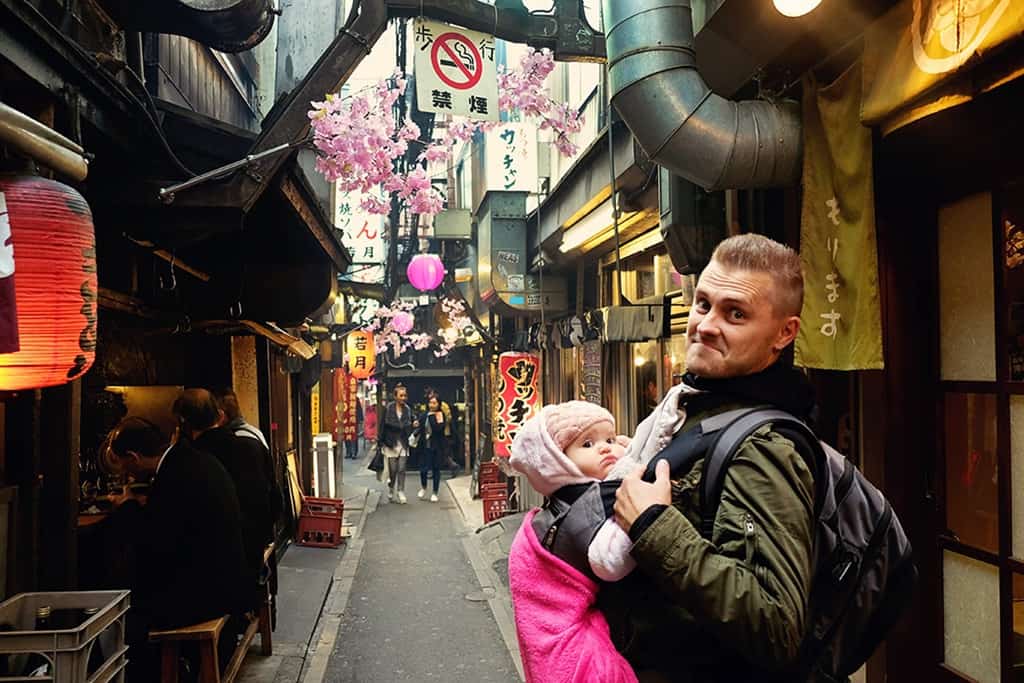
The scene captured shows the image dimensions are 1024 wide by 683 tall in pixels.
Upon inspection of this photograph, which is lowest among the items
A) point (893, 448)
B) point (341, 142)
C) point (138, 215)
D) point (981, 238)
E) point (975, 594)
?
point (975, 594)

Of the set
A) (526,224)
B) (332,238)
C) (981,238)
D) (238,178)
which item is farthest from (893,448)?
(526,224)

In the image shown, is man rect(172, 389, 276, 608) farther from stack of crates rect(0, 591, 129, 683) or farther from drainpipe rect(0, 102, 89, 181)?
drainpipe rect(0, 102, 89, 181)

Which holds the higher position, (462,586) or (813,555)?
(813,555)

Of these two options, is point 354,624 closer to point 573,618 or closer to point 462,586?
point 462,586

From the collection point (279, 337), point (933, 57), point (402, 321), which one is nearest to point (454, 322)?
point (402, 321)

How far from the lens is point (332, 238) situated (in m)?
11.0

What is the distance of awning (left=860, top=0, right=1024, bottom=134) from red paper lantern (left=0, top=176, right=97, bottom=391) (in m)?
4.39

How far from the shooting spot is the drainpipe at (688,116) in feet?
17.0

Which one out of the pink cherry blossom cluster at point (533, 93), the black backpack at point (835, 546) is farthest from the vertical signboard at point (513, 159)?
the black backpack at point (835, 546)

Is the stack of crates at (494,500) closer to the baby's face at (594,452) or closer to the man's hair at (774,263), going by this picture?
the baby's face at (594,452)

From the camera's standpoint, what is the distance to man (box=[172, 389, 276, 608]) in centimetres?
777

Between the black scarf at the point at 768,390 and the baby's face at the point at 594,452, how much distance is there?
21.1 inches

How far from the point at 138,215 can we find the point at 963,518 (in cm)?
688

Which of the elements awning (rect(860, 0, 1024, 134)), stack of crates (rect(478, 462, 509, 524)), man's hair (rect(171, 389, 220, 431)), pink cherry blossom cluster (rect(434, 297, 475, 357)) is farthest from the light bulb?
pink cherry blossom cluster (rect(434, 297, 475, 357))
